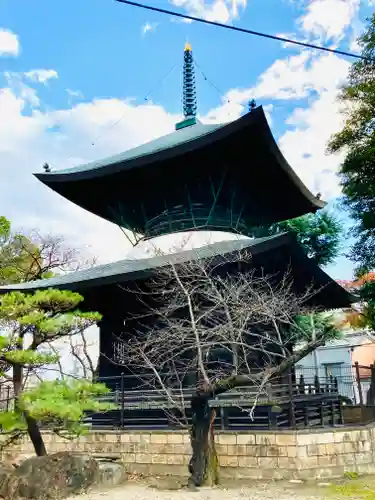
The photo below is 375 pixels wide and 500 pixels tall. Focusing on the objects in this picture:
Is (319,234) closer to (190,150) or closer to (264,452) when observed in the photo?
(190,150)

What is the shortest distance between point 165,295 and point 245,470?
4207 millimetres

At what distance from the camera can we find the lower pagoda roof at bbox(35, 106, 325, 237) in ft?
40.1

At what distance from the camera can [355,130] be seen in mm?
16078

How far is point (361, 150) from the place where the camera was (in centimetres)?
1564

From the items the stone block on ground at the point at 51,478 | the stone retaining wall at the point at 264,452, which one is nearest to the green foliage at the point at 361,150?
the stone retaining wall at the point at 264,452

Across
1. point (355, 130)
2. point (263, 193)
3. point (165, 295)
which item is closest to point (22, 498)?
point (165, 295)

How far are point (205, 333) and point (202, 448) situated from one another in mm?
2284

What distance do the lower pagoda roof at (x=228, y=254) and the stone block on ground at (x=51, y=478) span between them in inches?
159

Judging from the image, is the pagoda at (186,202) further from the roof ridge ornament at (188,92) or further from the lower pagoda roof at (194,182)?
the roof ridge ornament at (188,92)

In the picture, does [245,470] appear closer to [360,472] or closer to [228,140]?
[360,472]

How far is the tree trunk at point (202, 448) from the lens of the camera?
8.52 m

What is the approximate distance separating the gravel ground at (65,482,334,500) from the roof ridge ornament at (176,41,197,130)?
42.6 ft

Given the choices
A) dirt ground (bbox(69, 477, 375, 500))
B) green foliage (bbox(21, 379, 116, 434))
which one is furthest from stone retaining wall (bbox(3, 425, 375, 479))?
green foliage (bbox(21, 379, 116, 434))

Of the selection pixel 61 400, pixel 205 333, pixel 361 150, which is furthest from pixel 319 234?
pixel 61 400
